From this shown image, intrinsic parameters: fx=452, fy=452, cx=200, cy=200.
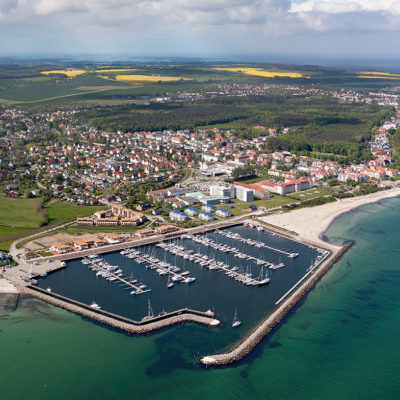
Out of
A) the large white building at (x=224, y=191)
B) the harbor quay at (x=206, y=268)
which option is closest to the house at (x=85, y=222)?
the harbor quay at (x=206, y=268)

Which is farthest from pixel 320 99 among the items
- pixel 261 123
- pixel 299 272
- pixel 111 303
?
pixel 111 303

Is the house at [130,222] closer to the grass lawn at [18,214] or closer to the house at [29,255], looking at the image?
the grass lawn at [18,214]

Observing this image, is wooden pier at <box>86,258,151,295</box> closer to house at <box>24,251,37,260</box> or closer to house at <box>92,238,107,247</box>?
house at <box>92,238,107,247</box>

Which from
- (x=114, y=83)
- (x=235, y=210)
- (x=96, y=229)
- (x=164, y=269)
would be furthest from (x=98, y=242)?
(x=114, y=83)

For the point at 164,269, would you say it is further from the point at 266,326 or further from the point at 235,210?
the point at 235,210

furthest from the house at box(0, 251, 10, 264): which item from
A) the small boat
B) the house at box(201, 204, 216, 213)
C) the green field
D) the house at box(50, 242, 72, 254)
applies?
the green field

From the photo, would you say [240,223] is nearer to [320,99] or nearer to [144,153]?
[144,153]
